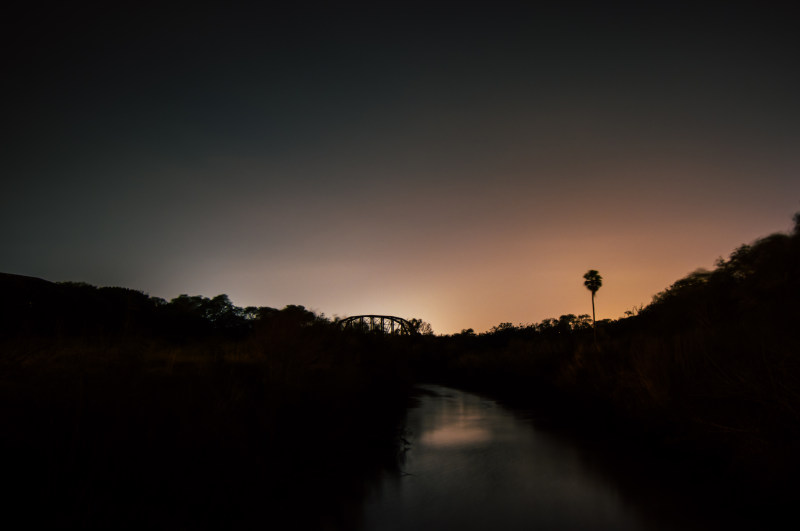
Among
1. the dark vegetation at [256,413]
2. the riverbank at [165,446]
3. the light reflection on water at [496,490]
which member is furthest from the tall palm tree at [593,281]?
the riverbank at [165,446]

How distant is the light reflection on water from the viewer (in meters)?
7.23

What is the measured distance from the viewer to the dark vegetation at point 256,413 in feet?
16.3

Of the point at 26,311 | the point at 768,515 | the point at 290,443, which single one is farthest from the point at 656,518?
the point at 26,311

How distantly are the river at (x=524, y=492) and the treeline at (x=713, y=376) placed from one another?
1.30m

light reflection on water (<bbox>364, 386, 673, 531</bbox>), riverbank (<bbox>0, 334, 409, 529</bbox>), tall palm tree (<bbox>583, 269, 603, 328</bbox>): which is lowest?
light reflection on water (<bbox>364, 386, 673, 531</bbox>)

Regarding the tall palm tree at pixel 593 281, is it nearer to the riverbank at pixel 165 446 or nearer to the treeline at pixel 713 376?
the treeline at pixel 713 376

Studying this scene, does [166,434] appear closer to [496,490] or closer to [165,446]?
[165,446]

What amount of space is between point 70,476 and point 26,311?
28.0 ft

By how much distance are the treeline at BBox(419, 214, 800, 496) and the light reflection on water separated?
2559 mm

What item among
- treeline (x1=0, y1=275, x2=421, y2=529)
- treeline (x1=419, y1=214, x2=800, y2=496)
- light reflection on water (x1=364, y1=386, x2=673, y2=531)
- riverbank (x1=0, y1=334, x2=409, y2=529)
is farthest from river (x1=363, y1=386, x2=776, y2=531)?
treeline (x1=419, y1=214, x2=800, y2=496)

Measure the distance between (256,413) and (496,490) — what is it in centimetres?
565

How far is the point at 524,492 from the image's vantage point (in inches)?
349

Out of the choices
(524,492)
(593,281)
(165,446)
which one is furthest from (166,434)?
(593,281)

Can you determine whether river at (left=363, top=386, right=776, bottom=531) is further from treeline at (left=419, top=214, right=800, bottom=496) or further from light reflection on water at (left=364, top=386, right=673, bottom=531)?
treeline at (left=419, top=214, right=800, bottom=496)
